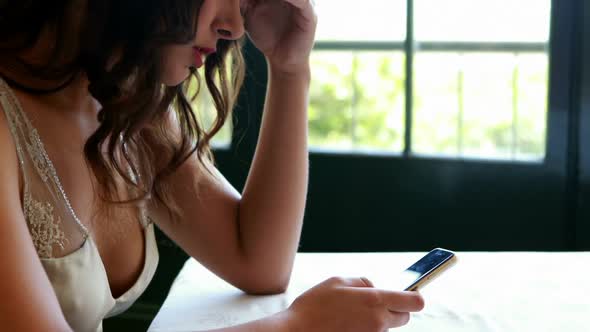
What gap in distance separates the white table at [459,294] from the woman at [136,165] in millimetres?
54

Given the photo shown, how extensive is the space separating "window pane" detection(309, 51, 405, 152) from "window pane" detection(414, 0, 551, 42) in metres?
0.12

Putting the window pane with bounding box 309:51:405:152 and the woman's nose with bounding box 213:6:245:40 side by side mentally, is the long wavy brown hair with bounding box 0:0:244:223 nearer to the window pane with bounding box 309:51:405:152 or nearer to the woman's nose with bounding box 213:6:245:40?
the woman's nose with bounding box 213:6:245:40

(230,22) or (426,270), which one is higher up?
(230,22)

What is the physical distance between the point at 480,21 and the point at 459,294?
1.15 m

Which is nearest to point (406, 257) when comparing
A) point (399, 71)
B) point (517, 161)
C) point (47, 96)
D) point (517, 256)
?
point (517, 256)

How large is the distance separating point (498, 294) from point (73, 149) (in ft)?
2.05

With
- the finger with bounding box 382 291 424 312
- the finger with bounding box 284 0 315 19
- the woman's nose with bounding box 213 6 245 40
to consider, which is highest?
the finger with bounding box 284 0 315 19

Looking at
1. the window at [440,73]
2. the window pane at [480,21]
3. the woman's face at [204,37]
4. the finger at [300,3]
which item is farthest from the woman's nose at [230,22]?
the window pane at [480,21]

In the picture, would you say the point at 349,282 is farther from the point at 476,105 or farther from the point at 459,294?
the point at 476,105

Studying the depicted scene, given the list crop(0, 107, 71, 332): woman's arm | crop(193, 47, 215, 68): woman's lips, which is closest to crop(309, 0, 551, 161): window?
crop(193, 47, 215, 68): woman's lips

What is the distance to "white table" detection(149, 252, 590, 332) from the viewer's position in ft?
3.43

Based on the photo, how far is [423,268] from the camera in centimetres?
99

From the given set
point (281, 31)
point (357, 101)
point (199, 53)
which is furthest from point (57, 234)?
point (357, 101)

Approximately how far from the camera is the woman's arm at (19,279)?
30.3 inches
